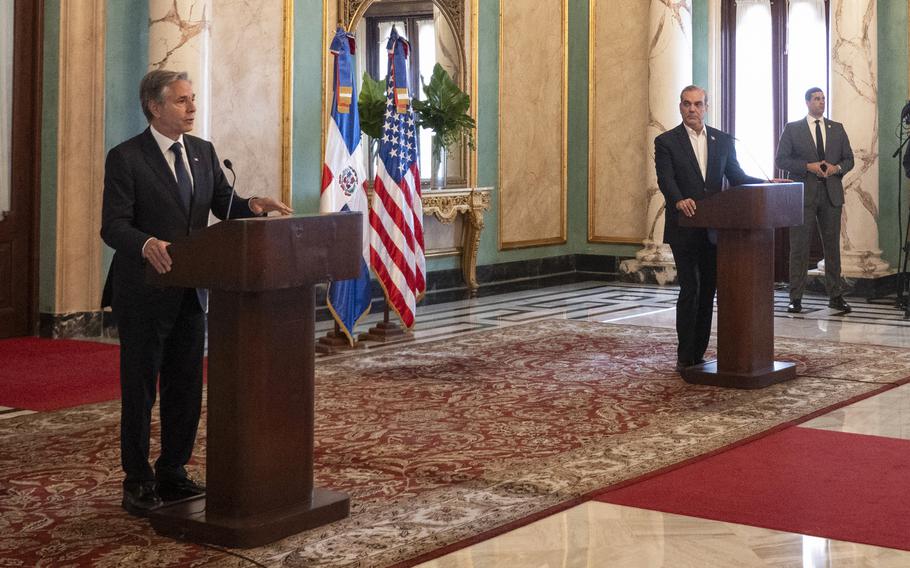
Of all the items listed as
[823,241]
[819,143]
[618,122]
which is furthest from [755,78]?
[823,241]

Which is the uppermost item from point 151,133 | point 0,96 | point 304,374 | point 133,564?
point 0,96

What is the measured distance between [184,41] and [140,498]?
503 cm

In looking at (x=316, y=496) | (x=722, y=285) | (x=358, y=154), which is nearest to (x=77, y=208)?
(x=358, y=154)

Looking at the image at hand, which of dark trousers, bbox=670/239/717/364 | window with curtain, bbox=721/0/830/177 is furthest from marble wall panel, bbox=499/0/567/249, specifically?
dark trousers, bbox=670/239/717/364

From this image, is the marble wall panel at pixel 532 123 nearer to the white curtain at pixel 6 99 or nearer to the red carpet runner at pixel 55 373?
the white curtain at pixel 6 99

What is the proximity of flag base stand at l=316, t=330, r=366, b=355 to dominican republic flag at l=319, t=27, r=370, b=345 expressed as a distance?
69mm

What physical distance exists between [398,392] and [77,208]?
10.3 ft

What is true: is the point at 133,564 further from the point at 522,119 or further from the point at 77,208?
the point at 522,119

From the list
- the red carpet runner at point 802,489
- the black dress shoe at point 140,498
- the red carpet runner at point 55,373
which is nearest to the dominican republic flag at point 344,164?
the red carpet runner at point 55,373

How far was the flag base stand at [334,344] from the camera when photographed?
8469mm

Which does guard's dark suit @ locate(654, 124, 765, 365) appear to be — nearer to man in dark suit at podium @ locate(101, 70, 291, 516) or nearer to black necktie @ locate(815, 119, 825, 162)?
black necktie @ locate(815, 119, 825, 162)

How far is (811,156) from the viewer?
1045 centimetres

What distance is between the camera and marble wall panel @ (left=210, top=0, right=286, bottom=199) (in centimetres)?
941

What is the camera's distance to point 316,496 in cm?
436
